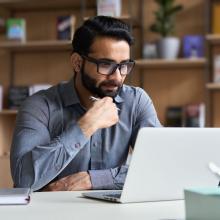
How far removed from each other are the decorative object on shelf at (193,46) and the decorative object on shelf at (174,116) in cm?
40

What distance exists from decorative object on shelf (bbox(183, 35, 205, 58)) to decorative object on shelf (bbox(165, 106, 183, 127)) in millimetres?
400

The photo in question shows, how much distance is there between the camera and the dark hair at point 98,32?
2176mm

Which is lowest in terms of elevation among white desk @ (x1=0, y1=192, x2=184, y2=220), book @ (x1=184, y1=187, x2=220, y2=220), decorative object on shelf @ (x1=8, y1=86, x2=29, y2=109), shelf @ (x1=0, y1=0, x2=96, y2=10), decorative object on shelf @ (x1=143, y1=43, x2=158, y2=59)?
white desk @ (x1=0, y1=192, x2=184, y2=220)

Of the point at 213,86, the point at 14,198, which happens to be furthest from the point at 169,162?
the point at 213,86

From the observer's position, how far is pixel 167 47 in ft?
12.5

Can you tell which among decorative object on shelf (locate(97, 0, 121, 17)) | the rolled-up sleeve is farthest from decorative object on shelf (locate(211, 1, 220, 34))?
the rolled-up sleeve

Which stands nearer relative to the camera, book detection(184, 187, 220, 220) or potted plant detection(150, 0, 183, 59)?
book detection(184, 187, 220, 220)

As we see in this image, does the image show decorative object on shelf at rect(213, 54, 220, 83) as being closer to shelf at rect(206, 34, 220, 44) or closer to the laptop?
shelf at rect(206, 34, 220, 44)

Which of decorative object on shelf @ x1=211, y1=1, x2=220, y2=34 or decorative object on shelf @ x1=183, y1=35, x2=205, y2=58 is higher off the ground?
decorative object on shelf @ x1=211, y1=1, x2=220, y2=34

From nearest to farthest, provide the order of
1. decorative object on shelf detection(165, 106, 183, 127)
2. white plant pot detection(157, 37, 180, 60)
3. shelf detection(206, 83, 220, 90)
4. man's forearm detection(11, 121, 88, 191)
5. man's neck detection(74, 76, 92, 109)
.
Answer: man's forearm detection(11, 121, 88, 191), man's neck detection(74, 76, 92, 109), shelf detection(206, 83, 220, 90), white plant pot detection(157, 37, 180, 60), decorative object on shelf detection(165, 106, 183, 127)

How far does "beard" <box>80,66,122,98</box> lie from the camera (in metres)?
2.12

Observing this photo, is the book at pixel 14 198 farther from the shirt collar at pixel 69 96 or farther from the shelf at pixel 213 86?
the shelf at pixel 213 86

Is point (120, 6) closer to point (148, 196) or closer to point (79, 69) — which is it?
point (79, 69)

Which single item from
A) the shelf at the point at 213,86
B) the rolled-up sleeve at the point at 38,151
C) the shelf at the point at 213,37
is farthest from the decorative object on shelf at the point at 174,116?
the rolled-up sleeve at the point at 38,151
